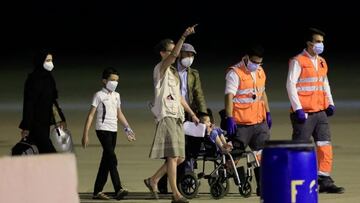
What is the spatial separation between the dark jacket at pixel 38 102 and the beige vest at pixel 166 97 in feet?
3.80

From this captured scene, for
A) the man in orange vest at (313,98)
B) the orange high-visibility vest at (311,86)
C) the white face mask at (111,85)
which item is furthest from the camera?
the orange high-visibility vest at (311,86)

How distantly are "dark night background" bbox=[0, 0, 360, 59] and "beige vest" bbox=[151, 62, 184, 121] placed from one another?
24.2 metres

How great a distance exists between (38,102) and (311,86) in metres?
3.07

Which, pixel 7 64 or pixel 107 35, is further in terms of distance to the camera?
pixel 107 35

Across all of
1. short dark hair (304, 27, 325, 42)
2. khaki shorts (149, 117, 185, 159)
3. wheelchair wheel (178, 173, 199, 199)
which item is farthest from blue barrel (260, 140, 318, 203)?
short dark hair (304, 27, 325, 42)

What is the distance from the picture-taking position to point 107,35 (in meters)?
44.0

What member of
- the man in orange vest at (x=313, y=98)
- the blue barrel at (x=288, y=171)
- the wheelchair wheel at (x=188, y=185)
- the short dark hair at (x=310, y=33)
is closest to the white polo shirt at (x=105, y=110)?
the wheelchair wheel at (x=188, y=185)

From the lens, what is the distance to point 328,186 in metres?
13.7

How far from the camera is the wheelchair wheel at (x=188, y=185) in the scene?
44.2 ft

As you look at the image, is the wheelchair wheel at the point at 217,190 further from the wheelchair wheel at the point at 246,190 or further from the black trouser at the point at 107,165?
the black trouser at the point at 107,165

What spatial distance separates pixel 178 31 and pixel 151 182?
29.3 metres

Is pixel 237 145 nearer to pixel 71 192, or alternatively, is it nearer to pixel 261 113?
pixel 261 113

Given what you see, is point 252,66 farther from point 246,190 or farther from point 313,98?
point 246,190

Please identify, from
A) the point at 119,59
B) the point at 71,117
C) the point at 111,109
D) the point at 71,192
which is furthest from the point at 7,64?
the point at 71,192
